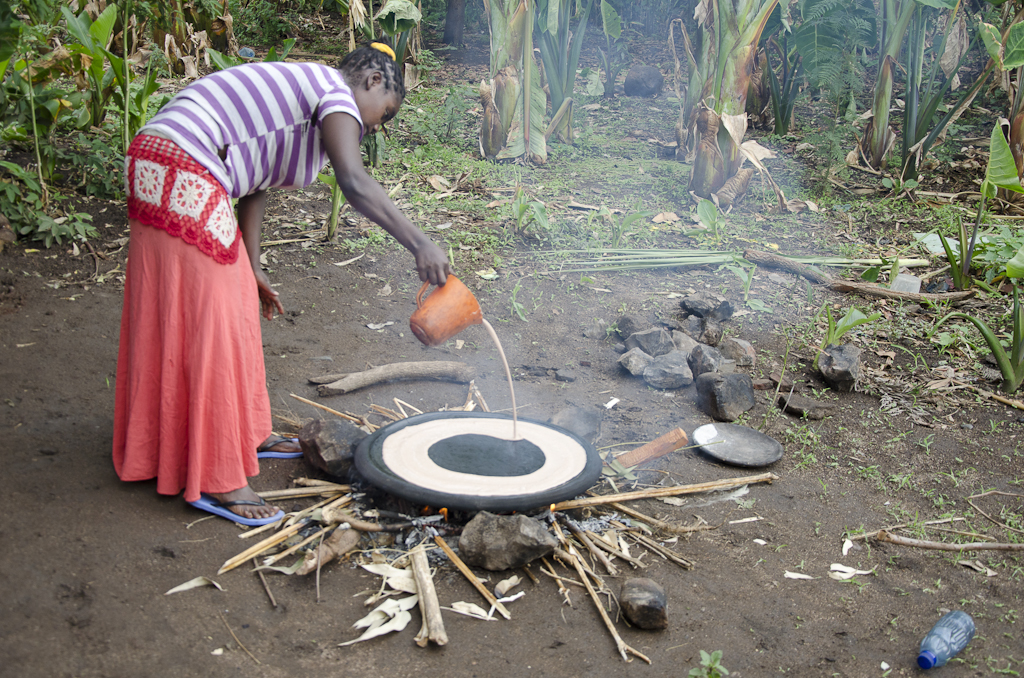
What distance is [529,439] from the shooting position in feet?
9.89

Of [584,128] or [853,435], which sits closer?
[853,435]

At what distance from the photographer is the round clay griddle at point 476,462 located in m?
2.58

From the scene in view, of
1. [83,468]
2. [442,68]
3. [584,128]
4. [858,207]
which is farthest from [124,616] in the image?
[442,68]

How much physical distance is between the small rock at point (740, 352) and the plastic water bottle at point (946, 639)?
1.90m

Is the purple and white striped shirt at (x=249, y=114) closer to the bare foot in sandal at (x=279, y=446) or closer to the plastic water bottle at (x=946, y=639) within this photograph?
the bare foot in sandal at (x=279, y=446)

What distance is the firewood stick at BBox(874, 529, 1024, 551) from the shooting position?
2719mm

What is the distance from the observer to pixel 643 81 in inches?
351

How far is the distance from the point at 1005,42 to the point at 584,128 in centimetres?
387

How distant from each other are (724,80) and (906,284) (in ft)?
7.19

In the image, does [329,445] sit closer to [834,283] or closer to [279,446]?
[279,446]

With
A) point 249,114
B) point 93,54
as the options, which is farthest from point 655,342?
point 93,54

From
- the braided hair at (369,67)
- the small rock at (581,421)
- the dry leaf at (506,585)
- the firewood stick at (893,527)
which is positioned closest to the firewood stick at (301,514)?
the dry leaf at (506,585)

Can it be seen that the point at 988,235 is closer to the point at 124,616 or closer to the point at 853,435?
the point at 853,435

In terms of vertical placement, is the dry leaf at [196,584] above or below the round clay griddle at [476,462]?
below
